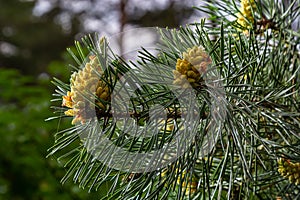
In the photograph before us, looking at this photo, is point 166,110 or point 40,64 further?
point 40,64

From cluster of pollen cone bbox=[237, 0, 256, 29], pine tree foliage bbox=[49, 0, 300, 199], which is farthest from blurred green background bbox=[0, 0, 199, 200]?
cluster of pollen cone bbox=[237, 0, 256, 29]

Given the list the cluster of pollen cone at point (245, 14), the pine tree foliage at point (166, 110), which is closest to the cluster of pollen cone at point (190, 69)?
the pine tree foliage at point (166, 110)

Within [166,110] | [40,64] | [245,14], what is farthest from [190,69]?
[40,64]

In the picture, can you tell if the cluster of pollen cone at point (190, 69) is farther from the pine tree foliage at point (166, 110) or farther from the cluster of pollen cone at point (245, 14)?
the cluster of pollen cone at point (245, 14)

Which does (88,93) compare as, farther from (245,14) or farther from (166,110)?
(245,14)

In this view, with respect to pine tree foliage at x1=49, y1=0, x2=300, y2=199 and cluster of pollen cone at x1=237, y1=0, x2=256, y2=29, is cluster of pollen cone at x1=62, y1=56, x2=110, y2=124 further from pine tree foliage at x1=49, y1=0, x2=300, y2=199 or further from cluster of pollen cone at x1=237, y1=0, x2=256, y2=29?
cluster of pollen cone at x1=237, y1=0, x2=256, y2=29

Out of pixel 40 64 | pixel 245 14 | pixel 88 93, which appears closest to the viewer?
pixel 88 93
